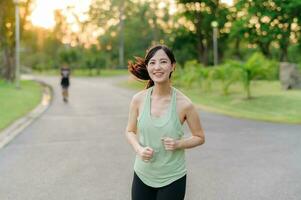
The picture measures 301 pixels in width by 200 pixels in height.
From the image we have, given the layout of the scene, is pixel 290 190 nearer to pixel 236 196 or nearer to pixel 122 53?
pixel 236 196

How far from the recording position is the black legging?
3480 millimetres

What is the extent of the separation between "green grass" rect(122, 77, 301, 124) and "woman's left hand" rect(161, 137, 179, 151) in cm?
1274

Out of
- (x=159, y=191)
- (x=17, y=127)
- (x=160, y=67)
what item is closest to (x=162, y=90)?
(x=160, y=67)

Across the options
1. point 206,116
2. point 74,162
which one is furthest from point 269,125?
point 74,162

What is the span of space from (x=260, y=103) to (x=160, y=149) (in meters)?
19.4

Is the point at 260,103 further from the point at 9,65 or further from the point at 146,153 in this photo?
the point at 9,65

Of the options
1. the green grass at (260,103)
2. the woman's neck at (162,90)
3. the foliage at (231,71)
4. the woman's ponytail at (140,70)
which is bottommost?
the green grass at (260,103)

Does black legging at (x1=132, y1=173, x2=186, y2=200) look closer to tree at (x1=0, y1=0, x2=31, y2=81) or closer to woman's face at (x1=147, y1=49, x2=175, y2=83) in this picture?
woman's face at (x1=147, y1=49, x2=175, y2=83)

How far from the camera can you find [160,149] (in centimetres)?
339

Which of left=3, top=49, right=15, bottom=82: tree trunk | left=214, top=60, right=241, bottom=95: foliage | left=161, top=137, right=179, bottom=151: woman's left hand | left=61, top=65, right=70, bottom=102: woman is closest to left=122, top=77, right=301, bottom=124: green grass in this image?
left=214, top=60, right=241, bottom=95: foliage

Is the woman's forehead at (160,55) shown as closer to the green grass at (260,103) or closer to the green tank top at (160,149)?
the green tank top at (160,149)

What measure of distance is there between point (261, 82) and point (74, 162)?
2300 centimetres

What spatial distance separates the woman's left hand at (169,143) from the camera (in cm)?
332

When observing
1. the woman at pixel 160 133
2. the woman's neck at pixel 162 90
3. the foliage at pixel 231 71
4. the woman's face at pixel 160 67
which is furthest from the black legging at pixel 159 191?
the foliage at pixel 231 71
